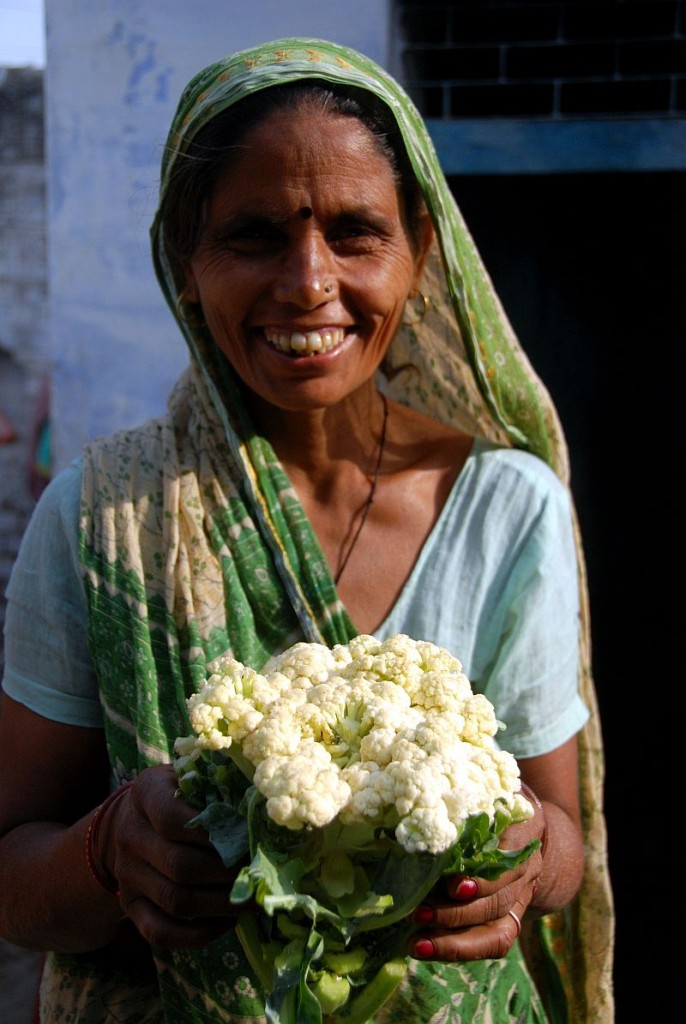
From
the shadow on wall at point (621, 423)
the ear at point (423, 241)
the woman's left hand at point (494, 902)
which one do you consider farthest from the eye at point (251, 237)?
the shadow on wall at point (621, 423)

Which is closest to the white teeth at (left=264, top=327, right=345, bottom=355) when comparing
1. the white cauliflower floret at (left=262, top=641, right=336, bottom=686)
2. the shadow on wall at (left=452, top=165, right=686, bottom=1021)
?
the white cauliflower floret at (left=262, top=641, right=336, bottom=686)

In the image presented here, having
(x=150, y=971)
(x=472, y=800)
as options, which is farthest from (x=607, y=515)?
(x=472, y=800)

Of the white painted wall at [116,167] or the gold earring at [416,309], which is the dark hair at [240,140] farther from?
the white painted wall at [116,167]

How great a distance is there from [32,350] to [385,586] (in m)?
5.31

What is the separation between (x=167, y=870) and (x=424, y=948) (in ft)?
1.08

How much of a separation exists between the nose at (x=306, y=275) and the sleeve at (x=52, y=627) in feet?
1.64

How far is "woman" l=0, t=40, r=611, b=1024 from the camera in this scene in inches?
63.1

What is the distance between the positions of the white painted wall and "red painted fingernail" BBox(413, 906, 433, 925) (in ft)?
8.54

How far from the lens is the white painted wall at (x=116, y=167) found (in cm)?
338

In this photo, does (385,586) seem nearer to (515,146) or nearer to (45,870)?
(45,870)

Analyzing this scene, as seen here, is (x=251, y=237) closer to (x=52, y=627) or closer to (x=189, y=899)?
(x=52, y=627)

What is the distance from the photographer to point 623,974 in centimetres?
371

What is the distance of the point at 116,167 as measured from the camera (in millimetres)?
3594

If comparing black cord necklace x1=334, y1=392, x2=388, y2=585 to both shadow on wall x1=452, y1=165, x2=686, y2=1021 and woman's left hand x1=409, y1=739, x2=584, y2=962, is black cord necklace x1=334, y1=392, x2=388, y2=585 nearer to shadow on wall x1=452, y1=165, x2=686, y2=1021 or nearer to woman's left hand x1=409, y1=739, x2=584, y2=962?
woman's left hand x1=409, y1=739, x2=584, y2=962
